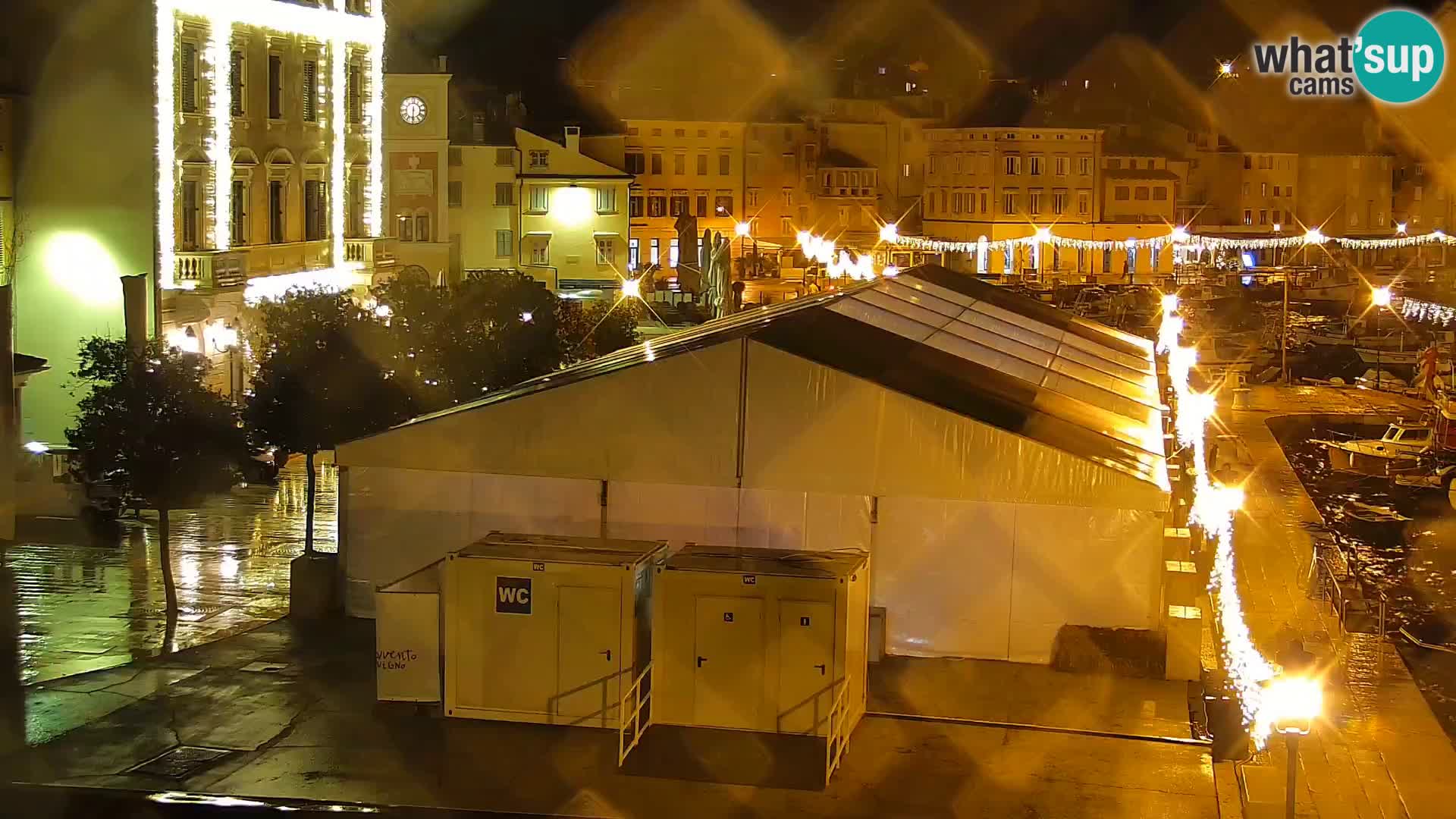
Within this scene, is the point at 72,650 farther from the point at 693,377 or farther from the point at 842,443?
the point at 842,443

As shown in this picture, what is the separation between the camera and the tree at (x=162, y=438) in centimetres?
1884

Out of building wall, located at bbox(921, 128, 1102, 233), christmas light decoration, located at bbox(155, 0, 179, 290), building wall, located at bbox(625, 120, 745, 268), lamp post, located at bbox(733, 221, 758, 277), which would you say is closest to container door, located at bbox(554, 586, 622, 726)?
christmas light decoration, located at bbox(155, 0, 179, 290)

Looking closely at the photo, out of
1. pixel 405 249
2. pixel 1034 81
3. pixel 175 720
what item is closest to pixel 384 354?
pixel 175 720

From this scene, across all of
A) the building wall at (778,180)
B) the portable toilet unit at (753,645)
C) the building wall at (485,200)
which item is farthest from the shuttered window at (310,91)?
the building wall at (778,180)

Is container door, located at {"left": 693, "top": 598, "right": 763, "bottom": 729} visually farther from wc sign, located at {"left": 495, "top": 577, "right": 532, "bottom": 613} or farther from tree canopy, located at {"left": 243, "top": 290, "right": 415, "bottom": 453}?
tree canopy, located at {"left": 243, "top": 290, "right": 415, "bottom": 453}

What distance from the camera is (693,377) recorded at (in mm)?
15273

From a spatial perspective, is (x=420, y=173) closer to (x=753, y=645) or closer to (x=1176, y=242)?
(x=753, y=645)

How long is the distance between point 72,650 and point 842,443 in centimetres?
844

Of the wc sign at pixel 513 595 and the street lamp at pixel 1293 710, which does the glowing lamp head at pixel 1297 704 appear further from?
the wc sign at pixel 513 595

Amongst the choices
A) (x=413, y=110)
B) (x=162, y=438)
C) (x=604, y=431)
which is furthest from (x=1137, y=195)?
(x=604, y=431)

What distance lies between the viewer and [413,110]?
53375 millimetres

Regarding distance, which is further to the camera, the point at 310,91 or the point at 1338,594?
the point at 310,91

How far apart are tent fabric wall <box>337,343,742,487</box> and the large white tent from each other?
0.05 ft

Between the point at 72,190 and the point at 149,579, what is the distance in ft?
44.2
